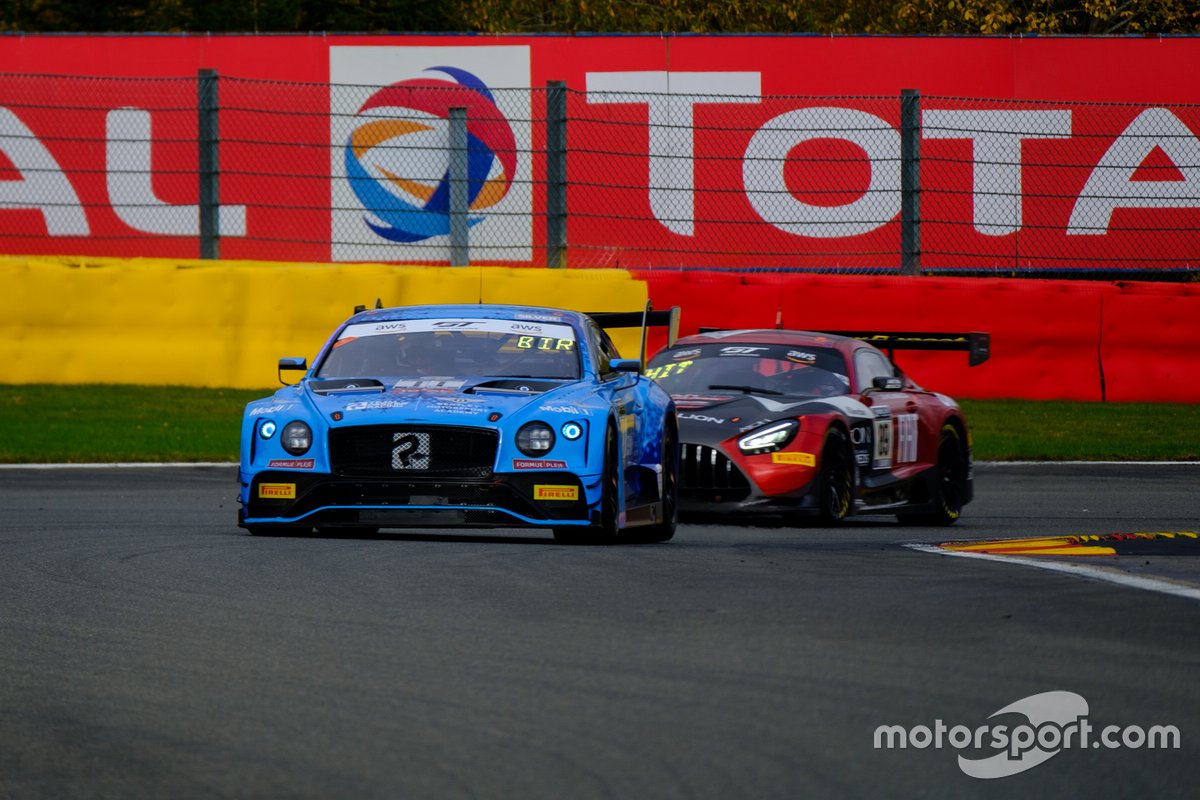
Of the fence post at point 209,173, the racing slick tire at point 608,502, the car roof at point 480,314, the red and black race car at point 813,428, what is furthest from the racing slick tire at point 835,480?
the fence post at point 209,173

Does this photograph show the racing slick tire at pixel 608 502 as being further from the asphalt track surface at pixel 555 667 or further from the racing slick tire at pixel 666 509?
the racing slick tire at pixel 666 509

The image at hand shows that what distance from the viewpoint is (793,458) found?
40.0 feet

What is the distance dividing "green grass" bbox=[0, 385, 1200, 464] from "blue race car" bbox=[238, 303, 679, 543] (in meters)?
6.06

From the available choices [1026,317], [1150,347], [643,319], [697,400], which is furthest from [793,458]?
[1150,347]

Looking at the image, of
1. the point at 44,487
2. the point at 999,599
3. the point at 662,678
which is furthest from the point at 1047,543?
the point at 44,487

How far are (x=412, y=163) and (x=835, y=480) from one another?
10796mm

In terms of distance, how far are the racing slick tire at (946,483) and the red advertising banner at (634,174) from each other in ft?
22.5

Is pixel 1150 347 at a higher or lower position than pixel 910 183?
lower

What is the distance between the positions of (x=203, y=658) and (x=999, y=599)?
2.91 metres

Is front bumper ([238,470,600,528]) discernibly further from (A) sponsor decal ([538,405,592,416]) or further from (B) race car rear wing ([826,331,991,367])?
(B) race car rear wing ([826,331,991,367])

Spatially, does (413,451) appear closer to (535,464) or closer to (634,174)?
(535,464)

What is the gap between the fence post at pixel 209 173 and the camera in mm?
19344

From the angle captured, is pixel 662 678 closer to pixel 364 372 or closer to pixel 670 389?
pixel 364 372

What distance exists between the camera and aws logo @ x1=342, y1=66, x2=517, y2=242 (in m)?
22.2
